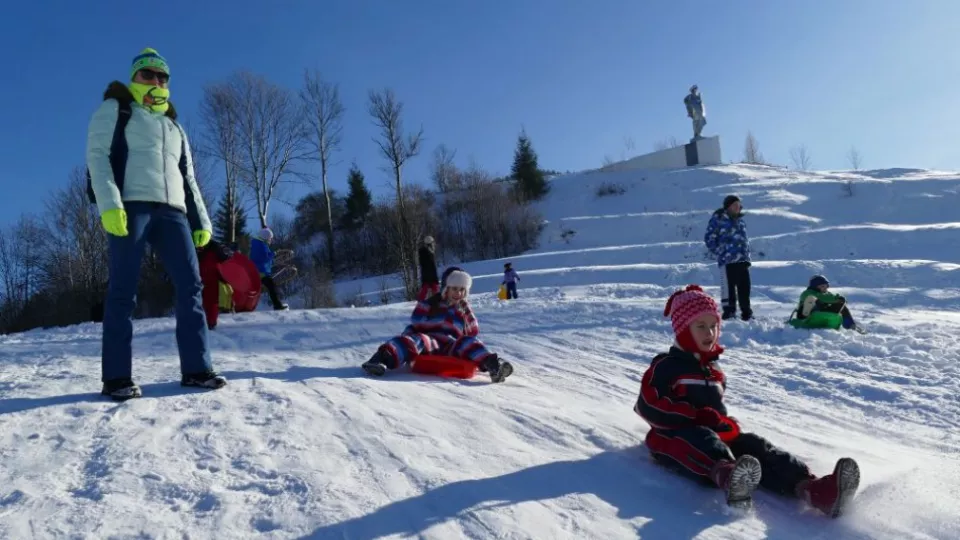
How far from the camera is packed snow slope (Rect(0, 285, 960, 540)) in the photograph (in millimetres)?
1970

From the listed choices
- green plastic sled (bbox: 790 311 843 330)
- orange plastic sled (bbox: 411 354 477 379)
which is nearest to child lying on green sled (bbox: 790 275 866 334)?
green plastic sled (bbox: 790 311 843 330)

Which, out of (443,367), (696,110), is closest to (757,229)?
(696,110)

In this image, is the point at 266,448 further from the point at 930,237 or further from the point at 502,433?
the point at 930,237

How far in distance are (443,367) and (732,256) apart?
5000 mm

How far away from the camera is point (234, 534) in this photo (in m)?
1.82

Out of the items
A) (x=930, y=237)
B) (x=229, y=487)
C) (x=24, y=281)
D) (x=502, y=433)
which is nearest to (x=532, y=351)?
(x=502, y=433)

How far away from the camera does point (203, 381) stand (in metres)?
3.45

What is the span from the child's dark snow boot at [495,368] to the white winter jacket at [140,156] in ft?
7.35

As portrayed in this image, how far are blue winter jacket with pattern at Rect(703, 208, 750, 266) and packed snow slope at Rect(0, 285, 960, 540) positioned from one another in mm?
2600

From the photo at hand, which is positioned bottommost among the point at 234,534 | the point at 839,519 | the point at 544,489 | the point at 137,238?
the point at 839,519

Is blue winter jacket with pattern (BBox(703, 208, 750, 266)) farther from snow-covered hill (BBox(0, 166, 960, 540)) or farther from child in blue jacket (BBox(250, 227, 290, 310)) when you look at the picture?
child in blue jacket (BBox(250, 227, 290, 310))

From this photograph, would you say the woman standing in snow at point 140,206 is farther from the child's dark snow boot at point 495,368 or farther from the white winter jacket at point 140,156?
the child's dark snow boot at point 495,368

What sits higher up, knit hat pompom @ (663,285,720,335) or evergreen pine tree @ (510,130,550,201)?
evergreen pine tree @ (510,130,550,201)

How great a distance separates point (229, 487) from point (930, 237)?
72.2 ft
